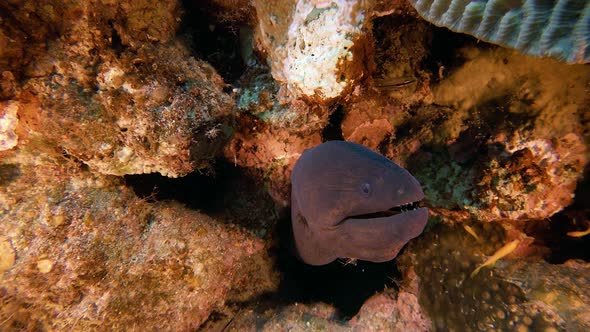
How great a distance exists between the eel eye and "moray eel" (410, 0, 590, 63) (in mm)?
1187

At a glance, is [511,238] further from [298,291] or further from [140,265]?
[140,265]

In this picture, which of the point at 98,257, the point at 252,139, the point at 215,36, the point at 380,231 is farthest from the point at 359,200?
the point at 215,36

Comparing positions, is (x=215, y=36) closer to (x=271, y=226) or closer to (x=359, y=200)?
(x=271, y=226)

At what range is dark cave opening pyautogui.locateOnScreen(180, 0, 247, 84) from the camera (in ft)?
9.33

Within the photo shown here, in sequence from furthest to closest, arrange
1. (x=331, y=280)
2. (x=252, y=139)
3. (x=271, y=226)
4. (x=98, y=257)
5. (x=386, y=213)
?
(x=331, y=280), (x=271, y=226), (x=252, y=139), (x=98, y=257), (x=386, y=213)

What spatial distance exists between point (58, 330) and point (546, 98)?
4.05 metres

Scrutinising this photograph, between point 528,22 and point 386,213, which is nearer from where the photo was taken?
point 528,22

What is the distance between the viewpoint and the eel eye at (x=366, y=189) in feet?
6.64

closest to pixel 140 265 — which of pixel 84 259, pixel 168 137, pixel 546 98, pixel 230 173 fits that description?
pixel 84 259

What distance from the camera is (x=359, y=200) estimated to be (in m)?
2.07

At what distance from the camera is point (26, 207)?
2170mm

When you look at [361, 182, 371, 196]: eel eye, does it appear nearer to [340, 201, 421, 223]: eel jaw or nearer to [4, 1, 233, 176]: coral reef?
[340, 201, 421, 223]: eel jaw

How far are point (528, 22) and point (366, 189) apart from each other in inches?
53.5

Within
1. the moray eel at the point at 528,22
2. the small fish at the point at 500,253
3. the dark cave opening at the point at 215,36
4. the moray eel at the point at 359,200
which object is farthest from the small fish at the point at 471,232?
the dark cave opening at the point at 215,36
